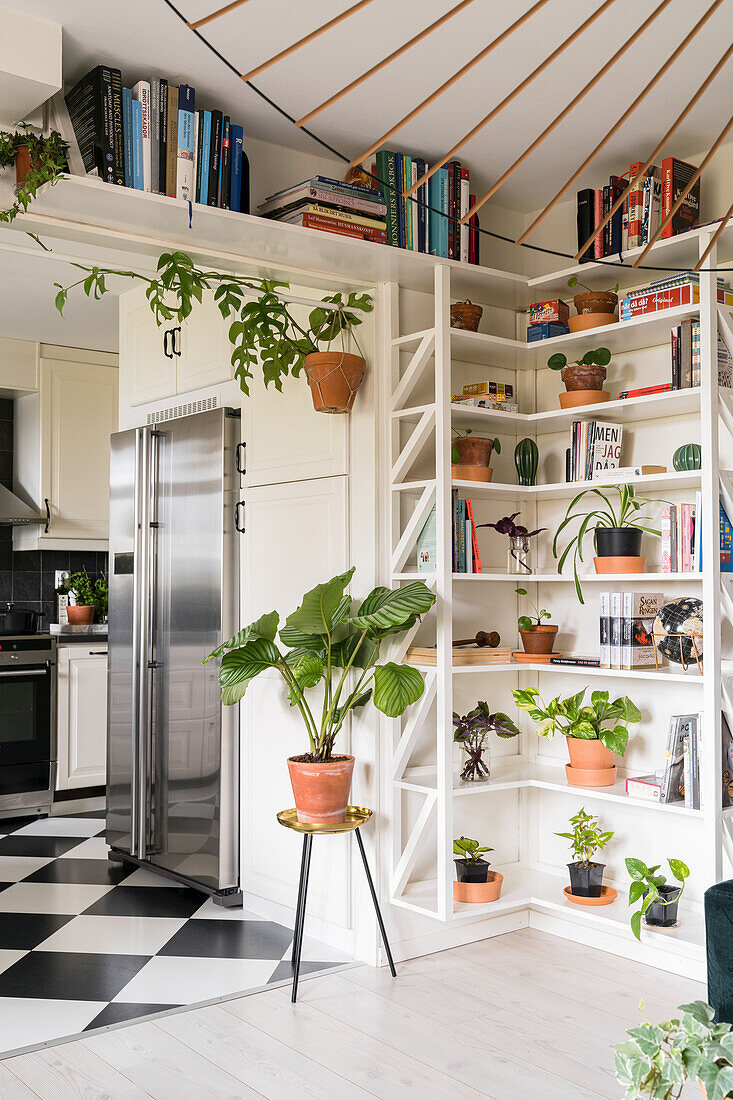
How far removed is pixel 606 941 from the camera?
3256 mm

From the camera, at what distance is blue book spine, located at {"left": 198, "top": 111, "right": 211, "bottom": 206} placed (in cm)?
266

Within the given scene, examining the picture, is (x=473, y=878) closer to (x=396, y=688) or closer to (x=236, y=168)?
(x=396, y=688)

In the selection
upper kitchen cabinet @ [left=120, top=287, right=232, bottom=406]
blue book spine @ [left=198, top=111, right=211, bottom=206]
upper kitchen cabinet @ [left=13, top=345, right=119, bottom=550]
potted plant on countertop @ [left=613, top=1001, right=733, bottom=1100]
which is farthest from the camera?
upper kitchen cabinet @ [left=13, top=345, right=119, bottom=550]

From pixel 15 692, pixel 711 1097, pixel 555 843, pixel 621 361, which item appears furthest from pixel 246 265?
pixel 15 692

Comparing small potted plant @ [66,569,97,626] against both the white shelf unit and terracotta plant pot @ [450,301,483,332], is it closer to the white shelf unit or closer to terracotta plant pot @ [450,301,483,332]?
the white shelf unit

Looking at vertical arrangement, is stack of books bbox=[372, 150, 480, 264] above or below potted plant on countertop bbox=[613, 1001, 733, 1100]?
above

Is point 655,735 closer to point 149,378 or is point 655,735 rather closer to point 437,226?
point 437,226

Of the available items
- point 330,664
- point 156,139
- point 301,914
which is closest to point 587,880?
point 301,914

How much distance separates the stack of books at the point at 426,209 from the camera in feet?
10.1

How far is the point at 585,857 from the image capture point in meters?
3.31

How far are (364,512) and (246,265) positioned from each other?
0.87 m

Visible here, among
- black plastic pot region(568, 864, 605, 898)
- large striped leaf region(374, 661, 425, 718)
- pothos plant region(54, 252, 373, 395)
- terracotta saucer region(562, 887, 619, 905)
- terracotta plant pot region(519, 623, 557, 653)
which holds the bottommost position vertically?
terracotta saucer region(562, 887, 619, 905)

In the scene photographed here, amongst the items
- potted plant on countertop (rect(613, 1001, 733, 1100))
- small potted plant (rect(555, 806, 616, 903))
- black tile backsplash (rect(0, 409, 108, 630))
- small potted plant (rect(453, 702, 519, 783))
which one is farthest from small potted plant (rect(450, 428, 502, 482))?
black tile backsplash (rect(0, 409, 108, 630))

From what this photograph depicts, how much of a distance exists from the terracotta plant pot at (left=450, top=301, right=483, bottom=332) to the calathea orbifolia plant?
0.90m
